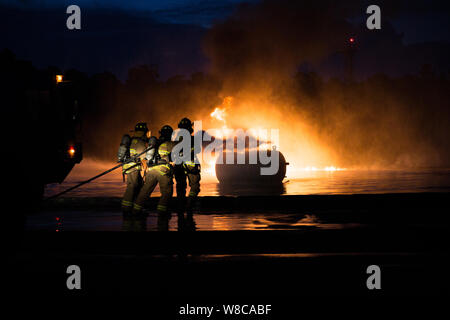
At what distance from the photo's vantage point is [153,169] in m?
13.5

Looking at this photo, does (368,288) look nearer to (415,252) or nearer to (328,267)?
(328,267)

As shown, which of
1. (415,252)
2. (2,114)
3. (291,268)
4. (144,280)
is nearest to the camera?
(144,280)

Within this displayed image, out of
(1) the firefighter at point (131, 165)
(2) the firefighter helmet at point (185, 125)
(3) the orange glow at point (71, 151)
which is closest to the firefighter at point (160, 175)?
(1) the firefighter at point (131, 165)

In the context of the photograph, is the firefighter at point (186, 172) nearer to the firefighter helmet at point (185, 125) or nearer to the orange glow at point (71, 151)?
the firefighter helmet at point (185, 125)

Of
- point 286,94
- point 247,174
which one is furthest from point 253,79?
point 247,174

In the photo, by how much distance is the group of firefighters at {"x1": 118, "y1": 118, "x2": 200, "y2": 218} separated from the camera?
1349cm

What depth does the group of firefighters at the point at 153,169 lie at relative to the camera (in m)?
13.5

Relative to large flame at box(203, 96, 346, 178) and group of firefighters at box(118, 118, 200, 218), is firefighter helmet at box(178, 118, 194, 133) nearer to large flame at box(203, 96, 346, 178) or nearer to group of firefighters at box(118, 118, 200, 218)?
group of firefighters at box(118, 118, 200, 218)

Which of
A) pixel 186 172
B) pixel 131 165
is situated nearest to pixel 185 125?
Answer: pixel 186 172

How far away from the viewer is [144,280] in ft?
23.7

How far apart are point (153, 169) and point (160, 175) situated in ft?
0.71

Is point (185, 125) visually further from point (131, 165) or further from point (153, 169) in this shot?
point (131, 165)
